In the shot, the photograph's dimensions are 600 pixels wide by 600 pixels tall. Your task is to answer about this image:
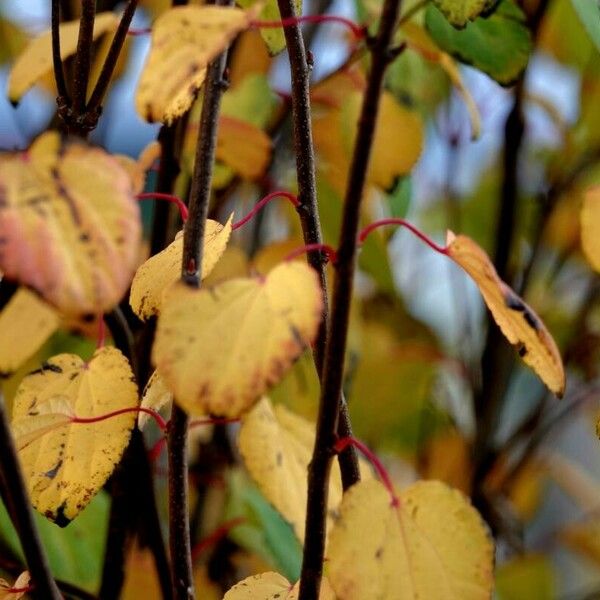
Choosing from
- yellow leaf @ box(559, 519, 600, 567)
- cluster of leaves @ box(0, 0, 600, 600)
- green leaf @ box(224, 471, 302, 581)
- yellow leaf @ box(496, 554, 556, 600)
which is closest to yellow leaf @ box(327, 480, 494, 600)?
cluster of leaves @ box(0, 0, 600, 600)

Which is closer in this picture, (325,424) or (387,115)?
(325,424)

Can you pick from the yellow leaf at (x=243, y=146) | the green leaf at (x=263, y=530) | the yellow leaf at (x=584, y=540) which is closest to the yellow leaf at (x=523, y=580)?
the yellow leaf at (x=584, y=540)

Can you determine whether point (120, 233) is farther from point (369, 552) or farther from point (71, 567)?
point (71, 567)

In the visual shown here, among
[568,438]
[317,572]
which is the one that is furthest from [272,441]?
[568,438]

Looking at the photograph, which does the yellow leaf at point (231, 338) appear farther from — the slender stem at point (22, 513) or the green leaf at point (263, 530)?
the green leaf at point (263, 530)

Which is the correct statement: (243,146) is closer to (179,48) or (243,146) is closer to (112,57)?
(112,57)

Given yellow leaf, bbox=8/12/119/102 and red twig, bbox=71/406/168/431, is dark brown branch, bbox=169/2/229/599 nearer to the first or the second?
red twig, bbox=71/406/168/431
